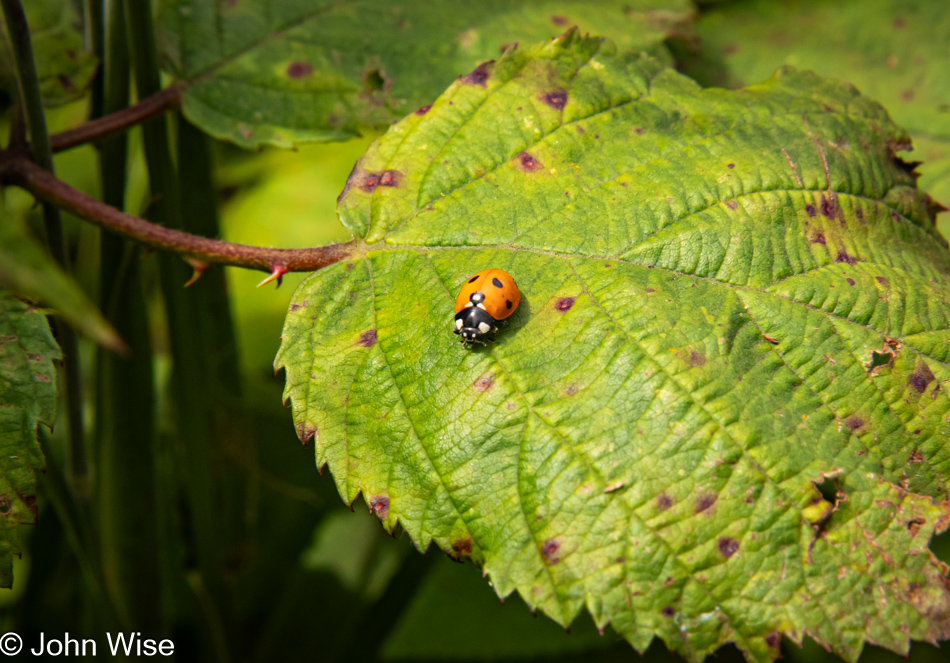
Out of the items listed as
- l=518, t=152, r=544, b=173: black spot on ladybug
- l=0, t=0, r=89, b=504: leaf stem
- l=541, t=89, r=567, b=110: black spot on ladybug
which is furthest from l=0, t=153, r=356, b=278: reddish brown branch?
l=541, t=89, r=567, b=110: black spot on ladybug

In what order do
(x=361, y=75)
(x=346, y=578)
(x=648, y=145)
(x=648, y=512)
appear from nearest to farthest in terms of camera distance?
(x=648, y=512) → (x=648, y=145) → (x=361, y=75) → (x=346, y=578)

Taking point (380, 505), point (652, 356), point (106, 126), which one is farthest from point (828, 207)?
point (106, 126)

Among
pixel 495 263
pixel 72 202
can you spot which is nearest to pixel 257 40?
pixel 72 202

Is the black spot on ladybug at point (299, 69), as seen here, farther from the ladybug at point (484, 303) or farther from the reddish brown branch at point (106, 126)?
the ladybug at point (484, 303)

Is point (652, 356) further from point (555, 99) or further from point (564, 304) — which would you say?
point (555, 99)

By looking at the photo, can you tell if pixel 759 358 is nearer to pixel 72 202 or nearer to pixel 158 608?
pixel 72 202
